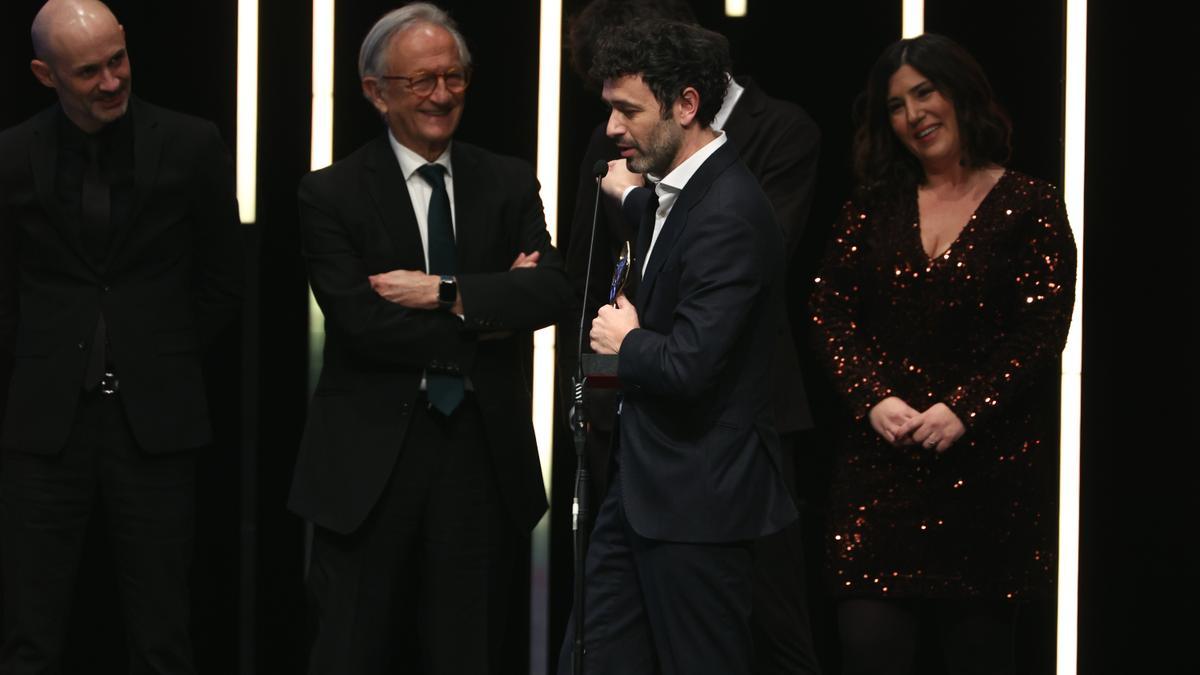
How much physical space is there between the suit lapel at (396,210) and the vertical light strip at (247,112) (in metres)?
0.80

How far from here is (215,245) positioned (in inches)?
166

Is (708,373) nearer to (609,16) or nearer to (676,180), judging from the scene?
(676,180)

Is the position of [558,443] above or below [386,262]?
below

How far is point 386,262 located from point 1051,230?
1.58 metres

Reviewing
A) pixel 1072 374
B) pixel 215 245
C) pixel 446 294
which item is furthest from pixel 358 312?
pixel 1072 374

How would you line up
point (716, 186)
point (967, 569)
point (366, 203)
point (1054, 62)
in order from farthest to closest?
point (1054, 62) → point (366, 203) → point (967, 569) → point (716, 186)

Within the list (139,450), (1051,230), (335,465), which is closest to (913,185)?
(1051,230)

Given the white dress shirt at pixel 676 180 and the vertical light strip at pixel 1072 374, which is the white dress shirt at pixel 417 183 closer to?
the white dress shirt at pixel 676 180

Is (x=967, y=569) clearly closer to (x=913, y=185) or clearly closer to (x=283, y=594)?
(x=913, y=185)

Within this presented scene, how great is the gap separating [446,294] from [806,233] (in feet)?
4.03

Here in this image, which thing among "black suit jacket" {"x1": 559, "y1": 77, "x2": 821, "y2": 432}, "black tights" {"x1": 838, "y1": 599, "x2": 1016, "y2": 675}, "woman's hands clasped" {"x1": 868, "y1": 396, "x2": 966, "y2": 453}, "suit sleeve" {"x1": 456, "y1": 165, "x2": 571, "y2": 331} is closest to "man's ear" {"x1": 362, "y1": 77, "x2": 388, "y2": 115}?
"suit sleeve" {"x1": 456, "y1": 165, "x2": 571, "y2": 331}

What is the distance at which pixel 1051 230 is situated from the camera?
12.5 ft

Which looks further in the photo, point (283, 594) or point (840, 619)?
point (283, 594)

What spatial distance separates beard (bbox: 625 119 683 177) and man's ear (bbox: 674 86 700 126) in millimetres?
20
